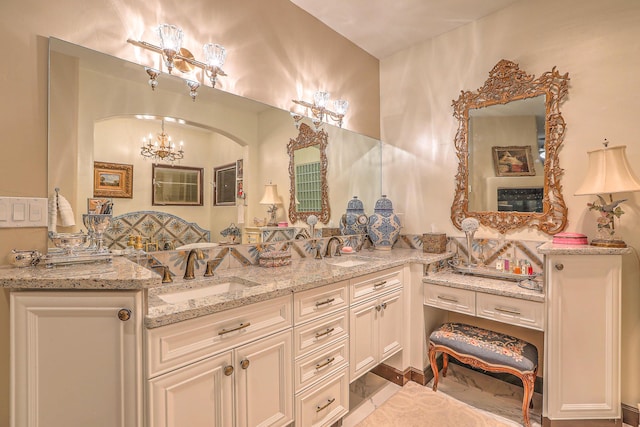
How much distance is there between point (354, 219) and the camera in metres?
2.76

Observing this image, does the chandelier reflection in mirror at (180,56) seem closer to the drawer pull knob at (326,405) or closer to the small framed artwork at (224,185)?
the small framed artwork at (224,185)

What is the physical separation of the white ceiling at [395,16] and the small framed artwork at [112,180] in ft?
5.91

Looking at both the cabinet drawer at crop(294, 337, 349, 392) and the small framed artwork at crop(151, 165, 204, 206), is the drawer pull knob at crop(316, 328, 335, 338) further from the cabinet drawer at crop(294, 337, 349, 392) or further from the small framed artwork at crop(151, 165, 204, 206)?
the small framed artwork at crop(151, 165, 204, 206)

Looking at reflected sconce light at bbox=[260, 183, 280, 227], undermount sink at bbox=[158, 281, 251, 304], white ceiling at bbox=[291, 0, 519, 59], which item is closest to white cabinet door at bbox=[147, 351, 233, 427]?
undermount sink at bbox=[158, 281, 251, 304]

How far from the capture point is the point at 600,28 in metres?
1.95

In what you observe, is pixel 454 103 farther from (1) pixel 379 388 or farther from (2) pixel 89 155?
(2) pixel 89 155

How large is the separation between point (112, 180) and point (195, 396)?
106cm

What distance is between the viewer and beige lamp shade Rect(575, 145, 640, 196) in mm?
1685

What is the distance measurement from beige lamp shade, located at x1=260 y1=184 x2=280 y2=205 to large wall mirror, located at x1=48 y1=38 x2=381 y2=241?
0.14 ft

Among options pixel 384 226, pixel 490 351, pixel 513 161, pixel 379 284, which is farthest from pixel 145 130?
pixel 513 161

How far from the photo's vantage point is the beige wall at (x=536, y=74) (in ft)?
6.09

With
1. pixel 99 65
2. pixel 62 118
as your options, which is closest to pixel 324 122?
pixel 99 65

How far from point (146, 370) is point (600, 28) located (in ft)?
10.2

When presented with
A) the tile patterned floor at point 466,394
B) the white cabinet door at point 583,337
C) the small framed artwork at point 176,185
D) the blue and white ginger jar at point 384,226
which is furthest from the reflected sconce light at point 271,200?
the white cabinet door at point 583,337
